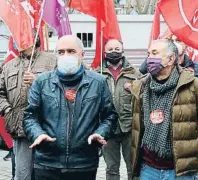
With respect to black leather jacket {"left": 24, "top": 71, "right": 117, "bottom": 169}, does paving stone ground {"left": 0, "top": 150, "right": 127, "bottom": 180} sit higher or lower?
lower

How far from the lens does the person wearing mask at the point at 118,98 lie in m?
6.50

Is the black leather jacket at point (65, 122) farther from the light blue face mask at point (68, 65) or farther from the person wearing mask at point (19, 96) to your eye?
the person wearing mask at point (19, 96)

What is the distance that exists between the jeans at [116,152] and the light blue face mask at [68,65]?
2088 mm

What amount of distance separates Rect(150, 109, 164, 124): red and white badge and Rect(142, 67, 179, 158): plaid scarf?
0.06ft

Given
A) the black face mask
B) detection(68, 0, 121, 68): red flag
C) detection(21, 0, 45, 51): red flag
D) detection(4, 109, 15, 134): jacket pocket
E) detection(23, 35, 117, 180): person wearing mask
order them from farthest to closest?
detection(21, 0, 45, 51): red flag < detection(68, 0, 121, 68): red flag < the black face mask < detection(4, 109, 15, 134): jacket pocket < detection(23, 35, 117, 180): person wearing mask

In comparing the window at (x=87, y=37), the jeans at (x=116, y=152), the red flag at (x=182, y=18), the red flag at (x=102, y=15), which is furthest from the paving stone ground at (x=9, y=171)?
the window at (x=87, y=37)

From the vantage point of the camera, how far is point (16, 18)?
6.91m

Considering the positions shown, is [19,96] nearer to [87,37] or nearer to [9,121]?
[9,121]

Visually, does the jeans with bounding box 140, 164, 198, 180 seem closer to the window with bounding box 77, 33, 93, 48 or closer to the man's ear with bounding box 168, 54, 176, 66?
the man's ear with bounding box 168, 54, 176, 66

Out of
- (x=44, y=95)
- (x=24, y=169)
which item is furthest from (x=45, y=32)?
(x=44, y=95)

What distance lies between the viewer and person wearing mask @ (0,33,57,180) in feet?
19.7

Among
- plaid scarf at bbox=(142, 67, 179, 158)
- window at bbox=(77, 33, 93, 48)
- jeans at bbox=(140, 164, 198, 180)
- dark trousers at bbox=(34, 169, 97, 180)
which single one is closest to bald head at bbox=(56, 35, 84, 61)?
plaid scarf at bbox=(142, 67, 179, 158)

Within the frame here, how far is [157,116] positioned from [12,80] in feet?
6.52

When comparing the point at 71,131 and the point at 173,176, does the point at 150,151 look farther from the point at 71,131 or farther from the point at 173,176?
the point at 71,131
